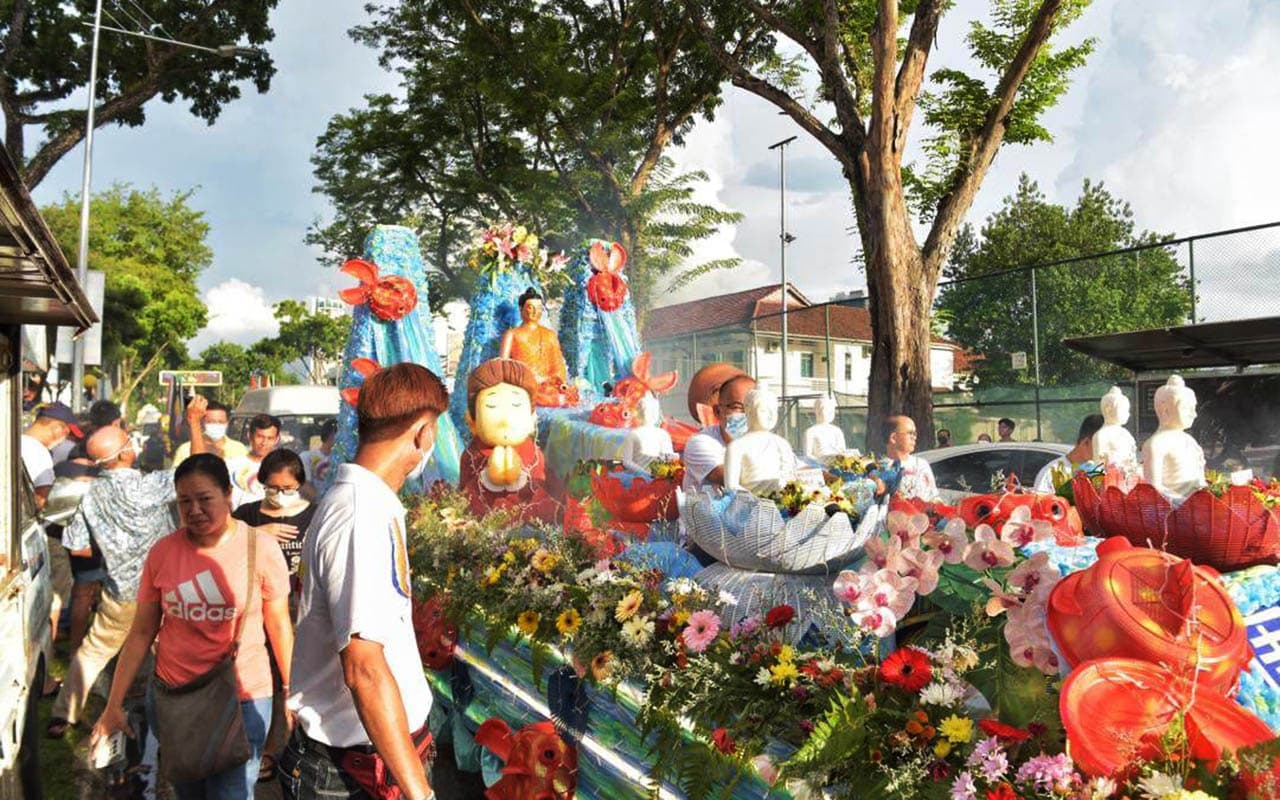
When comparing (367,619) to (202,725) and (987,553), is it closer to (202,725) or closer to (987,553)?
(987,553)

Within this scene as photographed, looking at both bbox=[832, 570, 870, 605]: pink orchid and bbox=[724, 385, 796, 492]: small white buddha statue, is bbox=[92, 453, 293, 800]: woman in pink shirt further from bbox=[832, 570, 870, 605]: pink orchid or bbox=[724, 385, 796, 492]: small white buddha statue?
bbox=[832, 570, 870, 605]: pink orchid

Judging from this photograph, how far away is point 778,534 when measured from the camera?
9.77 feet

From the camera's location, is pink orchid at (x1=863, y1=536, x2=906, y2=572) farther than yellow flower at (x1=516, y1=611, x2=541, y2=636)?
No

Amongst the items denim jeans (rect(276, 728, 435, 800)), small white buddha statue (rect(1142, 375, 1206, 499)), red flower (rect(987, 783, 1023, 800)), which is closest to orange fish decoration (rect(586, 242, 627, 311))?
small white buddha statue (rect(1142, 375, 1206, 499))

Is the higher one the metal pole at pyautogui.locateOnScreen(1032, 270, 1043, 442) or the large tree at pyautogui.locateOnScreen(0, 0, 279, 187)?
the large tree at pyautogui.locateOnScreen(0, 0, 279, 187)

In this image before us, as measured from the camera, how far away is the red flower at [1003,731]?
1846 millimetres

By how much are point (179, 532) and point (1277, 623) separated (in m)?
3.28

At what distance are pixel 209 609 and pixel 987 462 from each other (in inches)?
286

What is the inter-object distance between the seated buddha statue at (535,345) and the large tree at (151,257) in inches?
1044

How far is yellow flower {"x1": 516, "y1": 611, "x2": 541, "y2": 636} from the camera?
3.67 metres

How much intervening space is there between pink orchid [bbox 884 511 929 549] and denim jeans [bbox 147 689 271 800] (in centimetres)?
230

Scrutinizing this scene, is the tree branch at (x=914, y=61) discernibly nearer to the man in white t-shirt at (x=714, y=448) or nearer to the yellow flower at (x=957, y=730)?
the man in white t-shirt at (x=714, y=448)

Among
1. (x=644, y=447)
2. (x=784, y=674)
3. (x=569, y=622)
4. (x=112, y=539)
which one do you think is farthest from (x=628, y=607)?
(x=112, y=539)

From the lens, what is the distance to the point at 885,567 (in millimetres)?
2340
